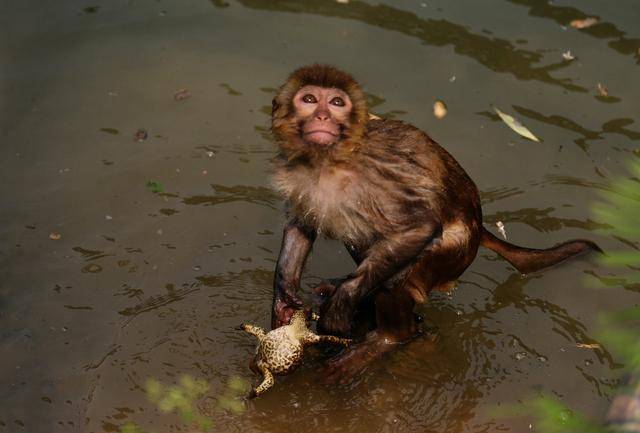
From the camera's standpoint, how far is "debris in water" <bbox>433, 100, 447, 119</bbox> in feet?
19.7

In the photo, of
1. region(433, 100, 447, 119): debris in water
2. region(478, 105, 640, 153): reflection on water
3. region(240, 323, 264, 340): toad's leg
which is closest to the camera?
region(240, 323, 264, 340): toad's leg

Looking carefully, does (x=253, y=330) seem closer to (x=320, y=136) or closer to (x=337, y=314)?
(x=337, y=314)

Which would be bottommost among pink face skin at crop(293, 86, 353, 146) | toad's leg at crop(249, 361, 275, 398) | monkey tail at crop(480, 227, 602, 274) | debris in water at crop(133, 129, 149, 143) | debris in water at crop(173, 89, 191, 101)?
debris in water at crop(133, 129, 149, 143)

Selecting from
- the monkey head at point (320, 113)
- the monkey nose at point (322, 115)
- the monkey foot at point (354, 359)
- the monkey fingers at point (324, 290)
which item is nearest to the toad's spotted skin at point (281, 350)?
the monkey foot at point (354, 359)

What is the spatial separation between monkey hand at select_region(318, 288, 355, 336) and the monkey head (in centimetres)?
66

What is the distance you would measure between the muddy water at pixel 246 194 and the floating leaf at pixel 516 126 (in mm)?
68

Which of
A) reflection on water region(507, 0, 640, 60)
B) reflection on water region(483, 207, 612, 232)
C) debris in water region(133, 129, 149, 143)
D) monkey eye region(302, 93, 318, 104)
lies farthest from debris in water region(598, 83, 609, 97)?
debris in water region(133, 129, 149, 143)

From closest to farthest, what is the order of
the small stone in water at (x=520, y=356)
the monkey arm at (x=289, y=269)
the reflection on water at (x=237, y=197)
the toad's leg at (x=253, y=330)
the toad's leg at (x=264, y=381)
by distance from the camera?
the toad's leg at (x=264, y=381)
the toad's leg at (x=253, y=330)
the monkey arm at (x=289, y=269)
the small stone in water at (x=520, y=356)
the reflection on water at (x=237, y=197)

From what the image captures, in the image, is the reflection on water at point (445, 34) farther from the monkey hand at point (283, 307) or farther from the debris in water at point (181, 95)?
the monkey hand at point (283, 307)

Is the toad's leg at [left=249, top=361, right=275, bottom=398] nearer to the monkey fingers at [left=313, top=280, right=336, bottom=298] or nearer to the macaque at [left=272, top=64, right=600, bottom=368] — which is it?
the macaque at [left=272, top=64, right=600, bottom=368]

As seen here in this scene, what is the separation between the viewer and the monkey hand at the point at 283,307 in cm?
423

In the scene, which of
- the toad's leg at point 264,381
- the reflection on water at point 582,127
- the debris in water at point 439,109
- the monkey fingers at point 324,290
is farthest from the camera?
the debris in water at point 439,109

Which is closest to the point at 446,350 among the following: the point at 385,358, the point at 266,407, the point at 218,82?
the point at 385,358

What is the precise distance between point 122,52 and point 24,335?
277cm
